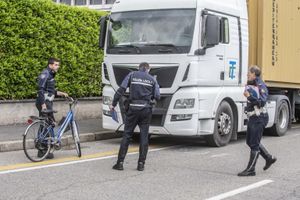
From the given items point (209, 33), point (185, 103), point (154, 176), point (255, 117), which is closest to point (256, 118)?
point (255, 117)

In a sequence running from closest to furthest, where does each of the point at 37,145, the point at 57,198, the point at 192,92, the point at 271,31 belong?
the point at 57,198 < the point at 37,145 < the point at 192,92 < the point at 271,31

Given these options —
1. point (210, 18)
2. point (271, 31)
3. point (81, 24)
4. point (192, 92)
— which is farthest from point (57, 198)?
point (81, 24)

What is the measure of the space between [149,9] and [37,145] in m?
4.05

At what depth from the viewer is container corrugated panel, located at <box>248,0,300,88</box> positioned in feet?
43.4

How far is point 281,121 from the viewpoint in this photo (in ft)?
47.5

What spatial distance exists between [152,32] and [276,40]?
12.9ft

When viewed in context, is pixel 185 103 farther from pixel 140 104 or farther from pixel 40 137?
pixel 40 137

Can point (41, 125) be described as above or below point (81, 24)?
below

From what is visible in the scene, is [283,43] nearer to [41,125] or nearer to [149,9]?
[149,9]

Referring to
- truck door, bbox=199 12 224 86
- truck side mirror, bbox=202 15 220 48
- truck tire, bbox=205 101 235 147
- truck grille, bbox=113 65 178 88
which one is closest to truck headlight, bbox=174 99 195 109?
truck grille, bbox=113 65 178 88

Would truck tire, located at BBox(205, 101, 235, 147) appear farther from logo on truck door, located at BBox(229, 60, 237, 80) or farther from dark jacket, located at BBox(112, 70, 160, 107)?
dark jacket, located at BBox(112, 70, 160, 107)

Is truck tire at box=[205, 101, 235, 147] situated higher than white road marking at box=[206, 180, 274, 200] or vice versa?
truck tire at box=[205, 101, 235, 147]

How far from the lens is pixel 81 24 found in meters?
15.5

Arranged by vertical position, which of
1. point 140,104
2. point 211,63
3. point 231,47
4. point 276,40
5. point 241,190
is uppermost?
point 276,40
